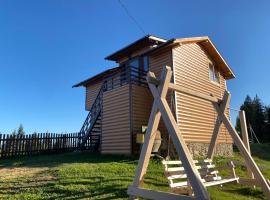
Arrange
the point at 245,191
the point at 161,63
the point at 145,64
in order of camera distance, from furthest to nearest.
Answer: the point at 145,64, the point at 161,63, the point at 245,191

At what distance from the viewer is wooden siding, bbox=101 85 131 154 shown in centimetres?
1345

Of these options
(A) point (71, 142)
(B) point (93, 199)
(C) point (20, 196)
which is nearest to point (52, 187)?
(C) point (20, 196)

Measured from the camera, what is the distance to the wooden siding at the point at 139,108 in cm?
1342

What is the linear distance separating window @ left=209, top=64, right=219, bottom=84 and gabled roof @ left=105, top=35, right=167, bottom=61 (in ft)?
14.6

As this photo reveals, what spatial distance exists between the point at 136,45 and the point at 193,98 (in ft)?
15.5

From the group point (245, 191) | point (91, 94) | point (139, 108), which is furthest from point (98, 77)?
point (245, 191)

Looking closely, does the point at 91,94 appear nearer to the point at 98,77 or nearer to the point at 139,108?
the point at 98,77

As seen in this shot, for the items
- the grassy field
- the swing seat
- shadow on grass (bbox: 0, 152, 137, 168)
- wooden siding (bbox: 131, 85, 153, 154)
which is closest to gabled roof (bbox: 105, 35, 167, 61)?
wooden siding (bbox: 131, 85, 153, 154)

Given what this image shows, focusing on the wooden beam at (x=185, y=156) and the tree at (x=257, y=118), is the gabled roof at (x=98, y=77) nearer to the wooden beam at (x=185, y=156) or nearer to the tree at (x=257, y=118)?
the wooden beam at (x=185, y=156)

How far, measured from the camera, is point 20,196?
19.6ft

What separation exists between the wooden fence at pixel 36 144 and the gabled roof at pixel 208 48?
8.11 metres

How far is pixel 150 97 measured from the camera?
1512cm

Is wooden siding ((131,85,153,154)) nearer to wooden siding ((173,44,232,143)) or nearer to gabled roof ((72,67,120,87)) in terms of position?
wooden siding ((173,44,232,143))

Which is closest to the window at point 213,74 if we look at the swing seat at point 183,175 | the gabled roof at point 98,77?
the gabled roof at point 98,77
